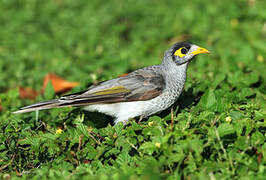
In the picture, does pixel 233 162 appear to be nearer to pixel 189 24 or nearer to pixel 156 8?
pixel 189 24

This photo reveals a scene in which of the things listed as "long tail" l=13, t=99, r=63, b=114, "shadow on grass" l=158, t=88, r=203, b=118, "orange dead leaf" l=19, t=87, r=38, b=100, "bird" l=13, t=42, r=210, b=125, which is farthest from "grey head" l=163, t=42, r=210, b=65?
"orange dead leaf" l=19, t=87, r=38, b=100

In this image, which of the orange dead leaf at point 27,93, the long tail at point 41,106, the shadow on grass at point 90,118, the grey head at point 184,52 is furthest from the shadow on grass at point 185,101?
the orange dead leaf at point 27,93

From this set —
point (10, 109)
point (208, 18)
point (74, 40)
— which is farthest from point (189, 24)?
point (10, 109)

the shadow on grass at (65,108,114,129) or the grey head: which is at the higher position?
the grey head

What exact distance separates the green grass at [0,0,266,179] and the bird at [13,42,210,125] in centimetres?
26

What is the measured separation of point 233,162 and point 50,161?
208 centimetres

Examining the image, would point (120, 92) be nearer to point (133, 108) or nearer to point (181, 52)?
point (133, 108)

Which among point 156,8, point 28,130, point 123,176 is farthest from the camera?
point 156,8

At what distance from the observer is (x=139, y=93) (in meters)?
5.11

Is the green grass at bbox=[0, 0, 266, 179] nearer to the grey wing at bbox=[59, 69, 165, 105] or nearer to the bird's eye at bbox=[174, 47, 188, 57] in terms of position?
the grey wing at bbox=[59, 69, 165, 105]

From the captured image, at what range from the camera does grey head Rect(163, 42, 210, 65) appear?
5.18m

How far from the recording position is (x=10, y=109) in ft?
19.3

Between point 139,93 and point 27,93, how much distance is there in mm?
2832

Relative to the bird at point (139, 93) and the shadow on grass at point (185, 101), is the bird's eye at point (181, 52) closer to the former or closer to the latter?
the bird at point (139, 93)
